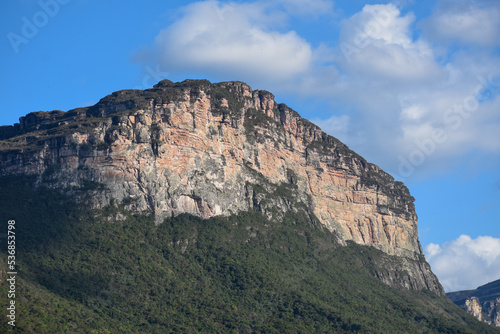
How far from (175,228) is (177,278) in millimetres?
13267

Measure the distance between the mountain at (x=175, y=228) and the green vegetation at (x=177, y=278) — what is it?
11.8 inches

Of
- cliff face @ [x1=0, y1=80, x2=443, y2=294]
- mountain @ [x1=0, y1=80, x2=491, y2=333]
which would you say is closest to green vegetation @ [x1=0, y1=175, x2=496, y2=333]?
mountain @ [x1=0, y1=80, x2=491, y2=333]

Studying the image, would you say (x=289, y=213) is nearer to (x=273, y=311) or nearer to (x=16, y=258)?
(x=273, y=311)

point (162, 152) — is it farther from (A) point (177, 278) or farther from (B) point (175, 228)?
(A) point (177, 278)

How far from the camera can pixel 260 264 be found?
164375 mm

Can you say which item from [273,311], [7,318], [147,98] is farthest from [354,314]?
[7,318]

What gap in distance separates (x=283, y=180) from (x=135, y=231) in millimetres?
45776

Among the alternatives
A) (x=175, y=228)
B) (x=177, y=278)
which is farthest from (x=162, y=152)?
(x=177, y=278)

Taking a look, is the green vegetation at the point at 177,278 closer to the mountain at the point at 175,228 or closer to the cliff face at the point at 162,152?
the mountain at the point at 175,228

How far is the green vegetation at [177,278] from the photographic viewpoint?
13500 cm

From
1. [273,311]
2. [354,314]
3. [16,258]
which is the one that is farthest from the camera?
[354,314]

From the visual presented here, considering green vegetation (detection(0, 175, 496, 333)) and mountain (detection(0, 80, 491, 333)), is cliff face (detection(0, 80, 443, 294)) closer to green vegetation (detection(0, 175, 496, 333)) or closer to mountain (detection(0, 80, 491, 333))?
mountain (detection(0, 80, 491, 333))

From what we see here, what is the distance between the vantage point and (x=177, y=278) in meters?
152

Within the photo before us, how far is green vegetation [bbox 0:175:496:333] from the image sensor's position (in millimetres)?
135000
